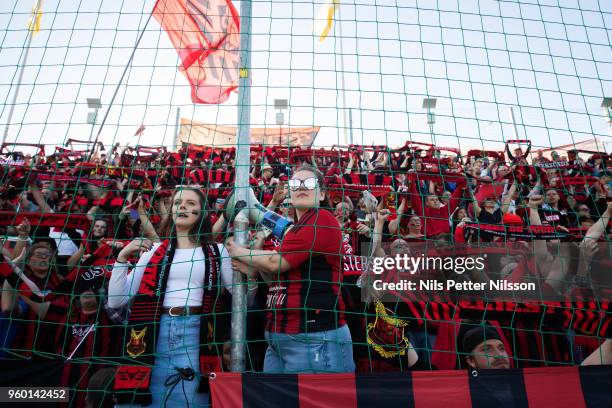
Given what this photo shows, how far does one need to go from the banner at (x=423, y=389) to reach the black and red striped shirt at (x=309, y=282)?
0.92 ft

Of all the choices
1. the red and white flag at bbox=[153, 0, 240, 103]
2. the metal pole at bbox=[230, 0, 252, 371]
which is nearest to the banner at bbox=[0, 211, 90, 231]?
the red and white flag at bbox=[153, 0, 240, 103]

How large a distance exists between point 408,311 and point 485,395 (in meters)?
0.87

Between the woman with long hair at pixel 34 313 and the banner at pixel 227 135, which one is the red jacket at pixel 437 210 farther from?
the woman with long hair at pixel 34 313

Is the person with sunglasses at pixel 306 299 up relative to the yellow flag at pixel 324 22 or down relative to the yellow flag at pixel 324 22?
down

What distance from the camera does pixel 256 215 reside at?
2.53 metres

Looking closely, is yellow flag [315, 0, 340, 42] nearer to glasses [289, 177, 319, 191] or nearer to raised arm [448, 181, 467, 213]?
glasses [289, 177, 319, 191]

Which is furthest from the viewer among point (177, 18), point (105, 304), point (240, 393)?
point (177, 18)

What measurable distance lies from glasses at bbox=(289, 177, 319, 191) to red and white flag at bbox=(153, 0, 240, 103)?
139 centimetres

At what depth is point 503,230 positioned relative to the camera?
3.46 m

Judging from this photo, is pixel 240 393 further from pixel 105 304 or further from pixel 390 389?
pixel 105 304

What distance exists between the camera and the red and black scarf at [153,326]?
2.30 meters

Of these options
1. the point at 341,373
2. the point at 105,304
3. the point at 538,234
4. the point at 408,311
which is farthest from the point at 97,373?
the point at 538,234

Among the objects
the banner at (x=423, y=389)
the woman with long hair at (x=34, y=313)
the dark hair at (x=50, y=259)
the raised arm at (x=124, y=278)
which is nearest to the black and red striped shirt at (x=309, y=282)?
the banner at (x=423, y=389)

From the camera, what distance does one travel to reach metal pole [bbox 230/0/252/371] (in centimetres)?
232
